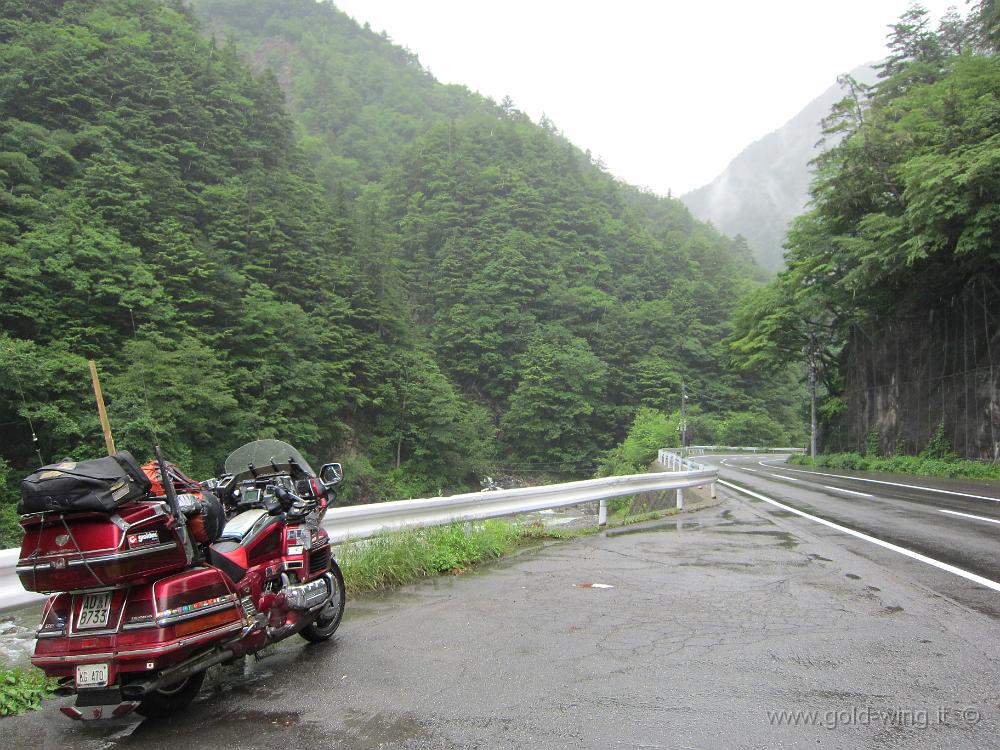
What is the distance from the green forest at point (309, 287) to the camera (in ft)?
98.6

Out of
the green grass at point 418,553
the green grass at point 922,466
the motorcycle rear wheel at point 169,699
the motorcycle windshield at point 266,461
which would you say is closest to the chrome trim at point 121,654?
the motorcycle rear wheel at point 169,699

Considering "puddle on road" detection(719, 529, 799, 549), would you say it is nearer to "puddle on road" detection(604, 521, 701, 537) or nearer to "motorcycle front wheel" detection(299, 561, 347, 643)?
"puddle on road" detection(604, 521, 701, 537)

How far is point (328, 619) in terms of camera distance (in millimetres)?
4863

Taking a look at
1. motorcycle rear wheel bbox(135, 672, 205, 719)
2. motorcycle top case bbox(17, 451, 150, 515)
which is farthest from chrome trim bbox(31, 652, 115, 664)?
motorcycle top case bbox(17, 451, 150, 515)

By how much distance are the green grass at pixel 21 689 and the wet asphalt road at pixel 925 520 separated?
6.49m

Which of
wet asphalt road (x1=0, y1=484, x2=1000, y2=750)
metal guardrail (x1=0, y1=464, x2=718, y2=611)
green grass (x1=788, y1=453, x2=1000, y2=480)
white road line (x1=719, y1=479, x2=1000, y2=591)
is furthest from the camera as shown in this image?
green grass (x1=788, y1=453, x2=1000, y2=480)

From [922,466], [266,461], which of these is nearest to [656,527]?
[266,461]

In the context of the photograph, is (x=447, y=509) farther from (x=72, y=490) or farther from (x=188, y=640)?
(x=72, y=490)

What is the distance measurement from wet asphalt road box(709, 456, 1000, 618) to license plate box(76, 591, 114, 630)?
19.5 feet

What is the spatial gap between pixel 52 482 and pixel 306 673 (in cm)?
197

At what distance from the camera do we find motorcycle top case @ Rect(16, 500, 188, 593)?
10.3 feet

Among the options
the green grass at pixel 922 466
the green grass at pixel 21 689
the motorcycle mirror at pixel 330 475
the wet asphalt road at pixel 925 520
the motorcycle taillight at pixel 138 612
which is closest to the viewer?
the motorcycle taillight at pixel 138 612

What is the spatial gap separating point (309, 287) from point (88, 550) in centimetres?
4527

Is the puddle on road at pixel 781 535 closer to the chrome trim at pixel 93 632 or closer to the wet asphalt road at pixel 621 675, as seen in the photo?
the wet asphalt road at pixel 621 675
